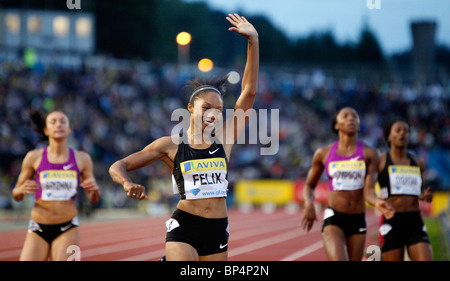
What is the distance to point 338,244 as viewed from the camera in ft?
21.7

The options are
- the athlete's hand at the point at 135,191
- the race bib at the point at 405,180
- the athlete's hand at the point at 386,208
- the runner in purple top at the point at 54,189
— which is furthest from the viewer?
the race bib at the point at 405,180

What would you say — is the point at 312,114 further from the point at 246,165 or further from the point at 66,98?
the point at 66,98

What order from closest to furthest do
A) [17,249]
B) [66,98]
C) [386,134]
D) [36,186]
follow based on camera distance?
[36,186]
[386,134]
[17,249]
[66,98]

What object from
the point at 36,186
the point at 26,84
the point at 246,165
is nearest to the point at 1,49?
the point at 26,84

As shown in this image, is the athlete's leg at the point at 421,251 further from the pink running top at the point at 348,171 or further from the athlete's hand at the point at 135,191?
the athlete's hand at the point at 135,191

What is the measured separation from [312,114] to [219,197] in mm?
28010

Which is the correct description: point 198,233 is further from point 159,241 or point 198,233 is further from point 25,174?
point 159,241

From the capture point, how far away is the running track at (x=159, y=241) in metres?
10.8

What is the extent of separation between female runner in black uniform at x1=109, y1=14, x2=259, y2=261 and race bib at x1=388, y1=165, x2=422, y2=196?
2829mm

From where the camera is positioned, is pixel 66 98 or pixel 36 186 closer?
pixel 36 186

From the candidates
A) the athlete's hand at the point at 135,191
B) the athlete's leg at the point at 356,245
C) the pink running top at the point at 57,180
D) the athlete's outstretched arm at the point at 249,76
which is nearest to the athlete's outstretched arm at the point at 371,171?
the athlete's leg at the point at 356,245

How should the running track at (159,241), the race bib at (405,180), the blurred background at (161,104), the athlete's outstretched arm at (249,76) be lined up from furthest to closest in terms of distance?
the blurred background at (161,104), the running track at (159,241), the race bib at (405,180), the athlete's outstretched arm at (249,76)

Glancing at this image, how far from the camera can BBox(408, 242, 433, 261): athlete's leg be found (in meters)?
6.77

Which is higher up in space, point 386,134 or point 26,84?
point 26,84
